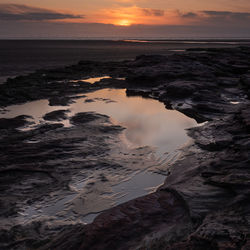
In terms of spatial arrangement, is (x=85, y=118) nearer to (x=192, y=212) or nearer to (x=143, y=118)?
(x=143, y=118)

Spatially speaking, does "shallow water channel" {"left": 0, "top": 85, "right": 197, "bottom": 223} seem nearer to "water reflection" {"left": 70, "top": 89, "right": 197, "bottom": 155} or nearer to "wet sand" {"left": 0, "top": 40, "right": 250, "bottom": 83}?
"water reflection" {"left": 70, "top": 89, "right": 197, "bottom": 155}

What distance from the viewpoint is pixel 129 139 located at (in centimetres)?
1012

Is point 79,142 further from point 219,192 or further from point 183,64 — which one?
point 183,64

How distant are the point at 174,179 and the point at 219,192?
65.0 inches

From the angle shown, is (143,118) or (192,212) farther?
(143,118)

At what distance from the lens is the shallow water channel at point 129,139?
233 inches

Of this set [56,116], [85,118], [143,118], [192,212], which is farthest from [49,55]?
[192,212]

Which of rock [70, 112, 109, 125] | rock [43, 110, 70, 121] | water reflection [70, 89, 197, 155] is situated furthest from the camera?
rock [43, 110, 70, 121]

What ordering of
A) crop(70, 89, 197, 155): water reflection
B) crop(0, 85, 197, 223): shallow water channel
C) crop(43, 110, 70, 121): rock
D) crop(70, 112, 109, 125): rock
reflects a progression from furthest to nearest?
crop(43, 110, 70, 121): rock < crop(70, 112, 109, 125): rock < crop(70, 89, 197, 155): water reflection < crop(0, 85, 197, 223): shallow water channel

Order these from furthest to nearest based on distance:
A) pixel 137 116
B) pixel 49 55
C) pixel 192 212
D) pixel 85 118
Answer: pixel 49 55, pixel 137 116, pixel 85 118, pixel 192 212

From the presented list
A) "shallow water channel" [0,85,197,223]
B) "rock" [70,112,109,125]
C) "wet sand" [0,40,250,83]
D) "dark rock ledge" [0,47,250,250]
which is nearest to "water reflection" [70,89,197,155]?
"shallow water channel" [0,85,197,223]

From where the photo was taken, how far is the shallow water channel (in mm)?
5930

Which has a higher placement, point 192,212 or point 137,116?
point 192,212

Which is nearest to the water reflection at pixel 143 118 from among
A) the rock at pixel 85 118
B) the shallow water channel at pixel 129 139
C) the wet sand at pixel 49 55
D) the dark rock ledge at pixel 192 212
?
the shallow water channel at pixel 129 139
